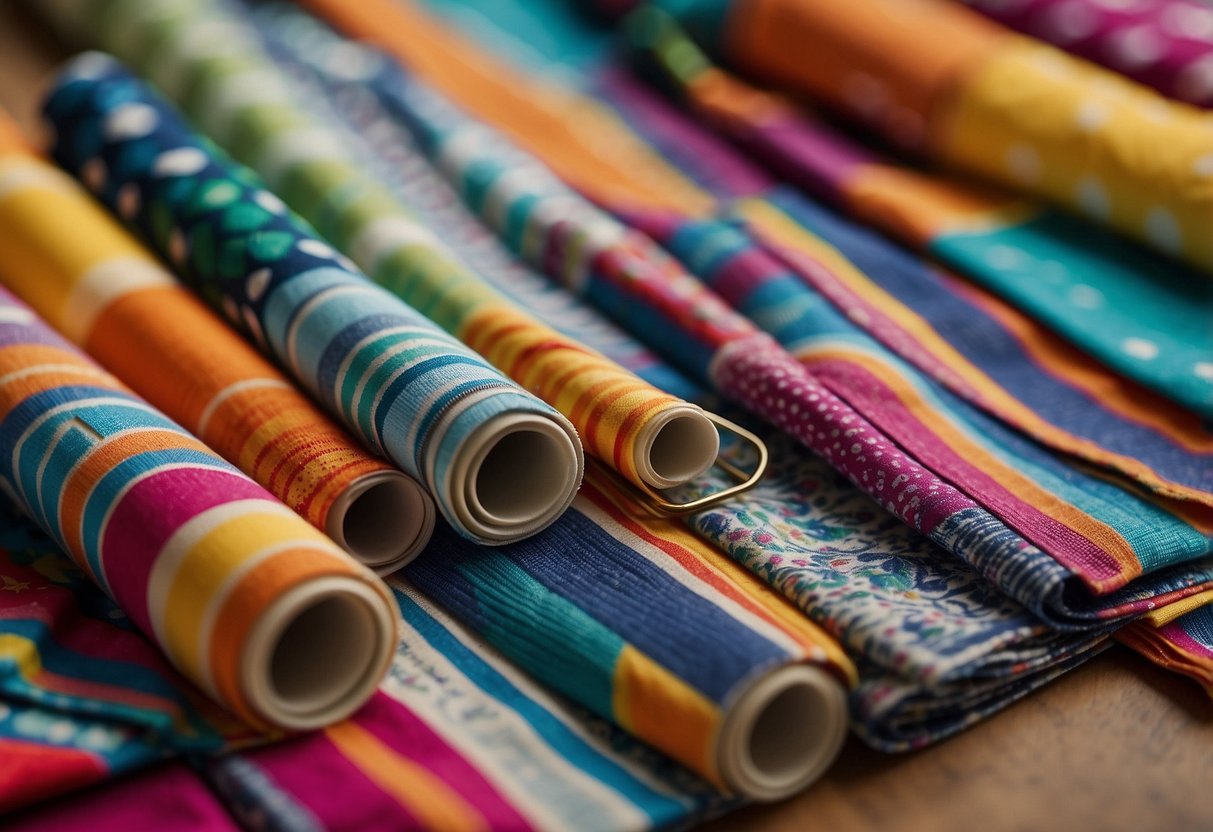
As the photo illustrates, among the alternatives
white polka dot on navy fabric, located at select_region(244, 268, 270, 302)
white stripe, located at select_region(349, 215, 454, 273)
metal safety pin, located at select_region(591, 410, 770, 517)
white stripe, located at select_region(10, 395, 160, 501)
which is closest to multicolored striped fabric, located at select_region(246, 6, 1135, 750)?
metal safety pin, located at select_region(591, 410, 770, 517)

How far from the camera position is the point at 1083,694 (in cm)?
82

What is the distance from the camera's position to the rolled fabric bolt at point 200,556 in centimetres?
71

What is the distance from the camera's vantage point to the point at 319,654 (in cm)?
77

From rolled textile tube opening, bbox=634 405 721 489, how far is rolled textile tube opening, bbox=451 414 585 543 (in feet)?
0.18

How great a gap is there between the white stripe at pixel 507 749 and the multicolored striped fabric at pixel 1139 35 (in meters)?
0.88

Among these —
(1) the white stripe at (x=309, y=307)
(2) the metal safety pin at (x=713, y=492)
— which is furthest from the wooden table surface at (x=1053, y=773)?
(1) the white stripe at (x=309, y=307)

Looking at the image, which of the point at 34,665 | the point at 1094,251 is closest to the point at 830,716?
the point at 34,665

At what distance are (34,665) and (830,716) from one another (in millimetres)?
470

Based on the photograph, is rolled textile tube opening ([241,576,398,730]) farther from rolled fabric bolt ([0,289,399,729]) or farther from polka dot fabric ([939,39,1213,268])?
polka dot fabric ([939,39,1213,268])

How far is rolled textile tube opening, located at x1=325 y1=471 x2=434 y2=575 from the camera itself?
0.85m

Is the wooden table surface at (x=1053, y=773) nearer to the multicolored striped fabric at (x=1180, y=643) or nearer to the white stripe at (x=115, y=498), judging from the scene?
the multicolored striped fabric at (x=1180, y=643)

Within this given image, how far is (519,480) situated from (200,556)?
0.72 feet

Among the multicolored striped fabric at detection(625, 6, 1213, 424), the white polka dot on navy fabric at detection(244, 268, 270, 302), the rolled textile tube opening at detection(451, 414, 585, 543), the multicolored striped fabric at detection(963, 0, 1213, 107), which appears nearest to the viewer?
the rolled textile tube opening at detection(451, 414, 585, 543)

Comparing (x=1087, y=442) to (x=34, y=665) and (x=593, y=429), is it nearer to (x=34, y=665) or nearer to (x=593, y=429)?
(x=593, y=429)
